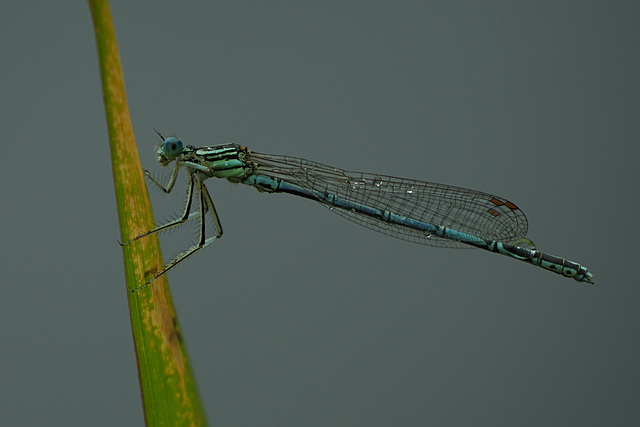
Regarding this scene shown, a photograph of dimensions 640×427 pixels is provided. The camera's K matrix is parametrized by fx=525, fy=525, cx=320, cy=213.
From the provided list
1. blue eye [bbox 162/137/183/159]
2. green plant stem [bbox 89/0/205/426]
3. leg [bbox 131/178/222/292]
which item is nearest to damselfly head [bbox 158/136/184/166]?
blue eye [bbox 162/137/183/159]

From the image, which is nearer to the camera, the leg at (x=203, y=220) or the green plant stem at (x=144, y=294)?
the green plant stem at (x=144, y=294)

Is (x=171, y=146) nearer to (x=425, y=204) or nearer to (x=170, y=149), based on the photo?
(x=170, y=149)

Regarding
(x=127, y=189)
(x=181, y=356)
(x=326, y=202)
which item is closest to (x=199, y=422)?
(x=181, y=356)

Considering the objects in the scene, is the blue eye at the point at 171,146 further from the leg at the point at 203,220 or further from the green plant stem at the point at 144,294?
the green plant stem at the point at 144,294

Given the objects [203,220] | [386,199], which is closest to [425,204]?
[386,199]

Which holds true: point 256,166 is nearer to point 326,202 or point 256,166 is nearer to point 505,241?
point 326,202

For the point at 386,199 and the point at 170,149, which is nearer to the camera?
the point at 170,149

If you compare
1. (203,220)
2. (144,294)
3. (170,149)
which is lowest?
(144,294)

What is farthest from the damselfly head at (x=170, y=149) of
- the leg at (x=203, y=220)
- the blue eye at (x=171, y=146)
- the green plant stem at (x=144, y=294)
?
the green plant stem at (x=144, y=294)
